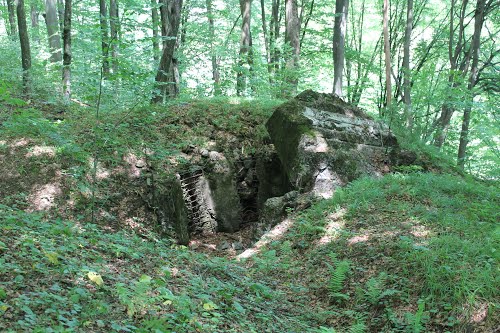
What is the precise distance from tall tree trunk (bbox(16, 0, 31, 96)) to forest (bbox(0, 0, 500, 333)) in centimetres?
6

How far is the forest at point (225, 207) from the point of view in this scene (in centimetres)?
359

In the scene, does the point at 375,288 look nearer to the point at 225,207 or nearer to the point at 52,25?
the point at 225,207

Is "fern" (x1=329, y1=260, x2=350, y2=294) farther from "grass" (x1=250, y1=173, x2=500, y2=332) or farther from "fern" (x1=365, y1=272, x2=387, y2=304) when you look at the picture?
"fern" (x1=365, y1=272, x2=387, y2=304)

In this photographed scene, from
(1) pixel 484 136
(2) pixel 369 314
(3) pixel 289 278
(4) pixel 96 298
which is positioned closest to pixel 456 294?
(2) pixel 369 314

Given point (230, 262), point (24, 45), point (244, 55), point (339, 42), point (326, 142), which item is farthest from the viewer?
point (339, 42)

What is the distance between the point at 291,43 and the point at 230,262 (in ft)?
32.9

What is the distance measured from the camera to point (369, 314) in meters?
4.36

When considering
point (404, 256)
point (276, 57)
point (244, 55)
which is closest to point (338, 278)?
point (404, 256)

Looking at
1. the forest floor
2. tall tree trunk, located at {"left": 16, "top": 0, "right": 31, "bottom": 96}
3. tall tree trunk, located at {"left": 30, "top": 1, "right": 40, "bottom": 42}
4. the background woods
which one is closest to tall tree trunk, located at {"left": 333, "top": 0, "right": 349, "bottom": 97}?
the background woods

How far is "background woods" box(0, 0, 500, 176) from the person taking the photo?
26.4 feet

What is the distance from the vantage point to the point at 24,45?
10023 mm

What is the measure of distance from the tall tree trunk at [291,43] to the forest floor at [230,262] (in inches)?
240

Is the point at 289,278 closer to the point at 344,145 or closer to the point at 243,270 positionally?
the point at 243,270

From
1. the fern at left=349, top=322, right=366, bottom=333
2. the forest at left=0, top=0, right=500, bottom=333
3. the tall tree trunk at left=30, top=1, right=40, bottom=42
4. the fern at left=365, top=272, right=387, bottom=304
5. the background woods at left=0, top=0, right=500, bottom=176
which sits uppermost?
the tall tree trunk at left=30, top=1, right=40, bottom=42
